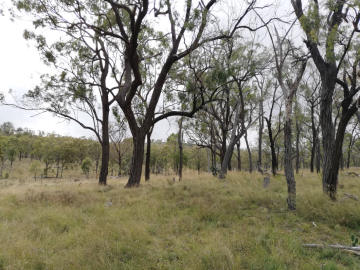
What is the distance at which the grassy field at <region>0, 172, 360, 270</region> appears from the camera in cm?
301

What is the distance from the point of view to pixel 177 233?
419cm

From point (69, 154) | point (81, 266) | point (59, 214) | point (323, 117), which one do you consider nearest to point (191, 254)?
point (81, 266)

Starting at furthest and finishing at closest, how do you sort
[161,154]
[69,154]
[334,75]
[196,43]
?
[161,154]
[69,154]
[196,43]
[334,75]

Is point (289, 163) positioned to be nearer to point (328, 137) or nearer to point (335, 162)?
point (335, 162)

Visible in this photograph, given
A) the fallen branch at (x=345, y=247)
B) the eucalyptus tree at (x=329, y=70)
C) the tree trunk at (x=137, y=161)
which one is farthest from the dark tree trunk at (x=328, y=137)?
the tree trunk at (x=137, y=161)

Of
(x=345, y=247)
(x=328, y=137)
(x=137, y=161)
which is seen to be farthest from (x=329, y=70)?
(x=137, y=161)

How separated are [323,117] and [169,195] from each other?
6.54 m

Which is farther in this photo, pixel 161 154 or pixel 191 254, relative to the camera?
pixel 161 154

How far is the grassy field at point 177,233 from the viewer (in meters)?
3.01

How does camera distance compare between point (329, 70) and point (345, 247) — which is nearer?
point (345, 247)

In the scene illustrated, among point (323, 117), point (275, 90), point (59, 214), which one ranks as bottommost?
point (59, 214)

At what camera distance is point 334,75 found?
6512 mm

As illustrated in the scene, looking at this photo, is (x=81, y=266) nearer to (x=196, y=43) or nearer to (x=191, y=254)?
(x=191, y=254)

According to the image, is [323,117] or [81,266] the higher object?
[323,117]
